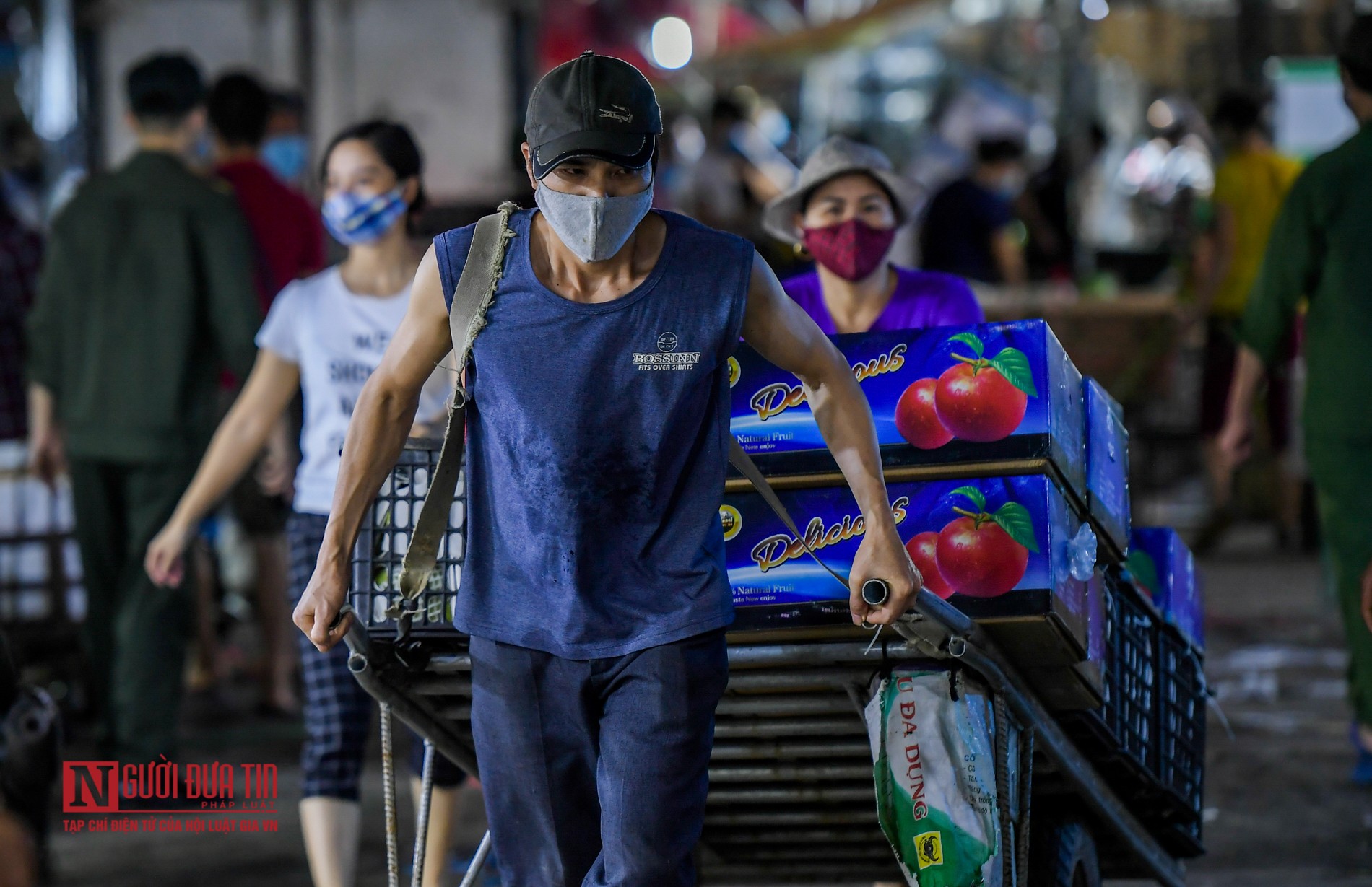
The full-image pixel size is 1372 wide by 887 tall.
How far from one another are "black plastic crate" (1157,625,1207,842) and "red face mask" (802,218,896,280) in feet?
3.99

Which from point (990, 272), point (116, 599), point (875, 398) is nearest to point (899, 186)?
point (875, 398)

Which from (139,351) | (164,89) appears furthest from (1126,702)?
(164,89)

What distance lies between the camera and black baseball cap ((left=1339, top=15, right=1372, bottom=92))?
562 cm

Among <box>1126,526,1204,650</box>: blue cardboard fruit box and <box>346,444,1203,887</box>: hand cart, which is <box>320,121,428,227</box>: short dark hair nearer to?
<box>346,444,1203,887</box>: hand cart

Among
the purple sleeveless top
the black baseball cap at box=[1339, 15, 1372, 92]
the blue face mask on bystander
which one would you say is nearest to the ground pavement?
the purple sleeveless top

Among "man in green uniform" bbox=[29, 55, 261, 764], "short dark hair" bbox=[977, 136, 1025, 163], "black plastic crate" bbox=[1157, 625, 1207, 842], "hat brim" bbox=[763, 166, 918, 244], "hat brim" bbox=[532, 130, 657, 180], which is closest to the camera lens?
"hat brim" bbox=[532, 130, 657, 180]

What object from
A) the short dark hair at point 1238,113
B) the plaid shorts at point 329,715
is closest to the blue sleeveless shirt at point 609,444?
the plaid shorts at point 329,715

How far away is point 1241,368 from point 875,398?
266 centimetres

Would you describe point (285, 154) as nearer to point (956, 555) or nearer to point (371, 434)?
point (371, 434)

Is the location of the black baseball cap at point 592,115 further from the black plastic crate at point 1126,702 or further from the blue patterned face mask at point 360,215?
the blue patterned face mask at point 360,215

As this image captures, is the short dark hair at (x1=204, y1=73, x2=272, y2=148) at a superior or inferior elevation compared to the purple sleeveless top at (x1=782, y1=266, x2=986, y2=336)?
superior

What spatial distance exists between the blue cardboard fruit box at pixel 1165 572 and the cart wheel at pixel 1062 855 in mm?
630

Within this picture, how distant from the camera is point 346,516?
10.9 ft

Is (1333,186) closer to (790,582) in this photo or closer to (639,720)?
(790,582)
